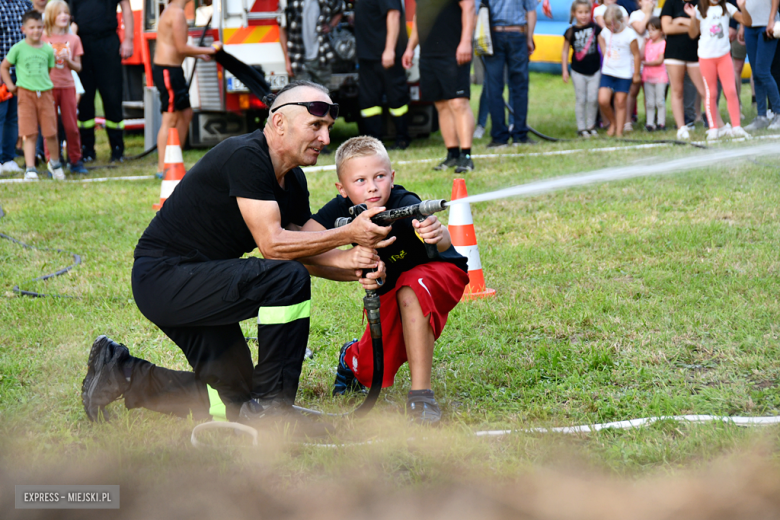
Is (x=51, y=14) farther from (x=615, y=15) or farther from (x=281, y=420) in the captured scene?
(x=281, y=420)

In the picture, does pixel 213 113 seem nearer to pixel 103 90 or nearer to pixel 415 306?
pixel 103 90

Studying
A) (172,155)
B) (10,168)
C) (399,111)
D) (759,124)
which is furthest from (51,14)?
(759,124)

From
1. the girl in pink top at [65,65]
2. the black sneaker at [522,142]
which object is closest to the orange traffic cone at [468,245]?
the black sneaker at [522,142]

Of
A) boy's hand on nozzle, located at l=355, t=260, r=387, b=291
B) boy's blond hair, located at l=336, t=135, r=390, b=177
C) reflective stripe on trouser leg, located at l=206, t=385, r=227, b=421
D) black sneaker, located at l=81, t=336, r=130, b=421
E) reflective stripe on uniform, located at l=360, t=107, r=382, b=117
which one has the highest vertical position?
boy's blond hair, located at l=336, t=135, r=390, b=177

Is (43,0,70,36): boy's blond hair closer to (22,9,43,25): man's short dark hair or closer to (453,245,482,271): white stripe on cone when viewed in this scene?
(22,9,43,25): man's short dark hair

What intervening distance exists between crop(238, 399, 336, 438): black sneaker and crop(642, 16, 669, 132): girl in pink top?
30.8ft

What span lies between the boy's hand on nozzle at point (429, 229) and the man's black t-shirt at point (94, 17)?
28.0 ft

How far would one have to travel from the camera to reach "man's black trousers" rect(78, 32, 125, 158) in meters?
10.2

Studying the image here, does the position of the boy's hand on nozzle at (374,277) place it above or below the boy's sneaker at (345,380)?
above

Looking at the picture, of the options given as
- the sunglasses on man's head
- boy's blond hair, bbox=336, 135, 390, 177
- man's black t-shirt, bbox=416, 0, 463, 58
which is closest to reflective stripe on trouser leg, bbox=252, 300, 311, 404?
boy's blond hair, bbox=336, 135, 390, 177

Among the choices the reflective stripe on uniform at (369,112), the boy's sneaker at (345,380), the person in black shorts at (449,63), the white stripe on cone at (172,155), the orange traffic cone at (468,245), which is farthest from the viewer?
the reflective stripe on uniform at (369,112)

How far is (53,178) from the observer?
30.8 feet

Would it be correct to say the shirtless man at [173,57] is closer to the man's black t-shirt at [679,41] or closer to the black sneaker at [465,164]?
the black sneaker at [465,164]

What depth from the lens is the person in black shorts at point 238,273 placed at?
3064 mm
